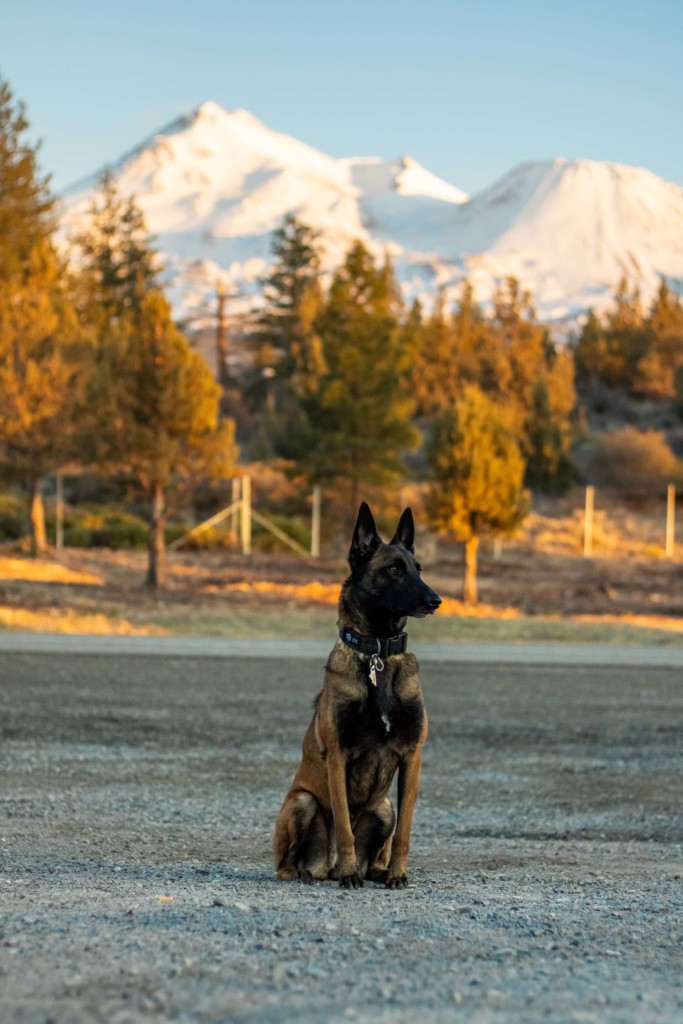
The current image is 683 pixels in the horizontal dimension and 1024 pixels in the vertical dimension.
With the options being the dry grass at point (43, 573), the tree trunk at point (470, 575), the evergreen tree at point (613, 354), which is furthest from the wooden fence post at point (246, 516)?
the evergreen tree at point (613, 354)

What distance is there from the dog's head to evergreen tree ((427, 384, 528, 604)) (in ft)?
81.7

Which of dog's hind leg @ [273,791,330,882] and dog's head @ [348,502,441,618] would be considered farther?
dog's hind leg @ [273,791,330,882]

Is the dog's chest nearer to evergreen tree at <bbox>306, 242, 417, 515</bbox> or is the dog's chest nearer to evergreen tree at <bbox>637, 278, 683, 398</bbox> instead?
evergreen tree at <bbox>306, 242, 417, 515</bbox>

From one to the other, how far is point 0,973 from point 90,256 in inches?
3018

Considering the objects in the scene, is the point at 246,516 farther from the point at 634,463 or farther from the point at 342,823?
the point at 342,823

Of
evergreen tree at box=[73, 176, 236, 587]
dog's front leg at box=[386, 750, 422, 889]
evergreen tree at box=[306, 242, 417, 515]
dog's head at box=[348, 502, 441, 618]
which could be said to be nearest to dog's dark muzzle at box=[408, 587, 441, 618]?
dog's head at box=[348, 502, 441, 618]

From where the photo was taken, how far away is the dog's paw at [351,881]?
5684 mm

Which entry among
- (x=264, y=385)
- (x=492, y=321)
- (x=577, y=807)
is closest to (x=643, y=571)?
(x=577, y=807)

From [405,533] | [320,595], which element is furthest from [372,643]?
[320,595]

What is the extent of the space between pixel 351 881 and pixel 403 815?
0.38m

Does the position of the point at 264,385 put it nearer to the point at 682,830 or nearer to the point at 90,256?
the point at 90,256

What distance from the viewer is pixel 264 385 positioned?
8294cm

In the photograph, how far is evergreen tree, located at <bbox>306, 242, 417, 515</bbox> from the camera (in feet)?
143

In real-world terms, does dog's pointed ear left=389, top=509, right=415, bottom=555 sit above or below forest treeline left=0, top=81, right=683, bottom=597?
below
